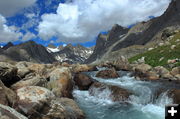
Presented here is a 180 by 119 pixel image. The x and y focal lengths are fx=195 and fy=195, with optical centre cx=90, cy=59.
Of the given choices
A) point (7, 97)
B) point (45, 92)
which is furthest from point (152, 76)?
point (7, 97)

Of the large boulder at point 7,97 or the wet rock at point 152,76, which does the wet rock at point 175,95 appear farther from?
the large boulder at point 7,97

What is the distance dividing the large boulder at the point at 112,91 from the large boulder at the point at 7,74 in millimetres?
13101

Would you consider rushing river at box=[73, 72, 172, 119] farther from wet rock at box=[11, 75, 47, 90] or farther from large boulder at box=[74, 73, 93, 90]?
wet rock at box=[11, 75, 47, 90]

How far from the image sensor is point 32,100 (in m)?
16.0

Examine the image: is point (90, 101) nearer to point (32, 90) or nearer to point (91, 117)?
point (91, 117)

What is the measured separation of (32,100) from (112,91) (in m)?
16.2

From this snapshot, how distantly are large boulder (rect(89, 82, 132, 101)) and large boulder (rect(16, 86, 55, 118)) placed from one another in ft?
43.7

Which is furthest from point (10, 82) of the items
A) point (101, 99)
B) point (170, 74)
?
point (170, 74)

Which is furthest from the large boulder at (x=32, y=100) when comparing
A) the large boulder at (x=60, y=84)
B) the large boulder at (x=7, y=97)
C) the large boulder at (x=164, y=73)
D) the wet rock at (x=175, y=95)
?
the large boulder at (x=164, y=73)

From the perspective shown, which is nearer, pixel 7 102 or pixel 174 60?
pixel 7 102

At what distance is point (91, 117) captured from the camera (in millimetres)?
22953

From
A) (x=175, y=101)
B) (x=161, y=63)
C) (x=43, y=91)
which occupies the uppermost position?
(x=161, y=63)

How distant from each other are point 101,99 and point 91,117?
25.1 feet

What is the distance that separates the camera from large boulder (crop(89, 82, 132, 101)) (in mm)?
28212
